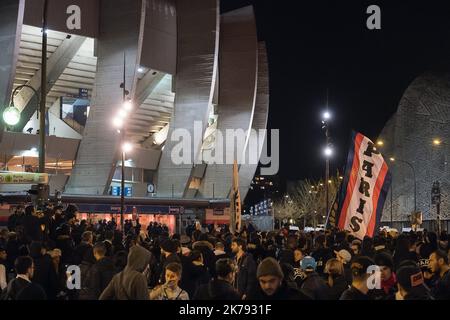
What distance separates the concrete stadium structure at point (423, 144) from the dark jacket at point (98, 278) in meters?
51.0

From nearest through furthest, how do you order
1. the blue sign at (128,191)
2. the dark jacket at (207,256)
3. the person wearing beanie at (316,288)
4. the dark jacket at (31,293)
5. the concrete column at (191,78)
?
the dark jacket at (31,293) < the person wearing beanie at (316,288) < the dark jacket at (207,256) < the blue sign at (128,191) < the concrete column at (191,78)

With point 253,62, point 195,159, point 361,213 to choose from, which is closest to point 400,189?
point 253,62

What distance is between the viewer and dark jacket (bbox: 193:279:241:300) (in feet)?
19.5

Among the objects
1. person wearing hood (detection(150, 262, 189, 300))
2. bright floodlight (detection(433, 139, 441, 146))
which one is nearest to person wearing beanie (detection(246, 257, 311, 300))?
person wearing hood (detection(150, 262, 189, 300))

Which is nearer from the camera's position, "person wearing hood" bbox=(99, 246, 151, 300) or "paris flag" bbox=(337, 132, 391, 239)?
"person wearing hood" bbox=(99, 246, 151, 300)

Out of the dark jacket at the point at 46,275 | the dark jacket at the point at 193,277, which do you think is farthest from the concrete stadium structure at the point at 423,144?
the dark jacket at the point at 46,275

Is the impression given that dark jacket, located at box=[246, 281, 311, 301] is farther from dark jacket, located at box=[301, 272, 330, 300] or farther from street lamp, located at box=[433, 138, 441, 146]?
street lamp, located at box=[433, 138, 441, 146]

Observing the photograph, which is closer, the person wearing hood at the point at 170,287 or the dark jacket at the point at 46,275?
the person wearing hood at the point at 170,287

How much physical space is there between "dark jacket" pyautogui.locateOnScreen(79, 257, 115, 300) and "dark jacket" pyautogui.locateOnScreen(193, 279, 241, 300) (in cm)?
244

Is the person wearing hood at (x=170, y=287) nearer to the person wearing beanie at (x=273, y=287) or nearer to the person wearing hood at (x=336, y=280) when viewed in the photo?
the person wearing beanie at (x=273, y=287)

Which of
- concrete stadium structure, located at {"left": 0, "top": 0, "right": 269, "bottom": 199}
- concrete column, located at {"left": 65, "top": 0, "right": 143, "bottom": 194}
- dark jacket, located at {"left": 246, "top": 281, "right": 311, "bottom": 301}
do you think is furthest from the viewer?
concrete column, located at {"left": 65, "top": 0, "right": 143, "bottom": 194}

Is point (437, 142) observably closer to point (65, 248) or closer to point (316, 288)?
point (65, 248)

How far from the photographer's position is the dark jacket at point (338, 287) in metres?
7.55

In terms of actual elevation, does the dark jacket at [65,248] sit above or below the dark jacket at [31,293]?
below
